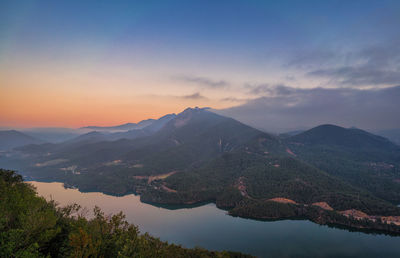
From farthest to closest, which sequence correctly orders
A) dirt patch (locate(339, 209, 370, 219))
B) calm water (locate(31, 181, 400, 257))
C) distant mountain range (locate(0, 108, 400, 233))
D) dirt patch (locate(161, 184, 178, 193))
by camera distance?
dirt patch (locate(161, 184, 178, 193)) < distant mountain range (locate(0, 108, 400, 233)) < dirt patch (locate(339, 209, 370, 219)) < calm water (locate(31, 181, 400, 257))

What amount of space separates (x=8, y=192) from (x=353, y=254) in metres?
88.4

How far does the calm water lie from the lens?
6625 centimetres

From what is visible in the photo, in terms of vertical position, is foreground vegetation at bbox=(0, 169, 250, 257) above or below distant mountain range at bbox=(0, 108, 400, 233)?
above

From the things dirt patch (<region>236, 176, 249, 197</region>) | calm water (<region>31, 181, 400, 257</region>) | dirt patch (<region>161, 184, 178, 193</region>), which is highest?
dirt patch (<region>236, 176, 249, 197</region>)

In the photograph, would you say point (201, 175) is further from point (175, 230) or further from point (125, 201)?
point (175, 230)

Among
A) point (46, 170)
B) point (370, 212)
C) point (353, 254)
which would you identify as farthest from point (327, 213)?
point (46, 170)

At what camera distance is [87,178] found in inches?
6535

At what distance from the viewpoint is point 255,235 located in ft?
253

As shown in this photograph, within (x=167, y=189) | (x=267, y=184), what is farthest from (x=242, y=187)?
(x=167, y=189)

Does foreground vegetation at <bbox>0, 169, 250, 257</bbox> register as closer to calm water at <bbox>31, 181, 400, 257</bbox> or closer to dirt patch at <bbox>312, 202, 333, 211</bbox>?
calm water at <bbox>31, 181, 400, 257</bbox>

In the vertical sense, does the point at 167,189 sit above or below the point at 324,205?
below

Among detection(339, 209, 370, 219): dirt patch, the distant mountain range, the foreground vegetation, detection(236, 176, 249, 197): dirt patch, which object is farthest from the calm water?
the foreground vegetation

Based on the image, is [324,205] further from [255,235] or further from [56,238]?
[56,238]

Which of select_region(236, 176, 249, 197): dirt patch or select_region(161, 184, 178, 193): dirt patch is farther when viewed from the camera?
select_region(161, 184, 178, 193): dirt patch
